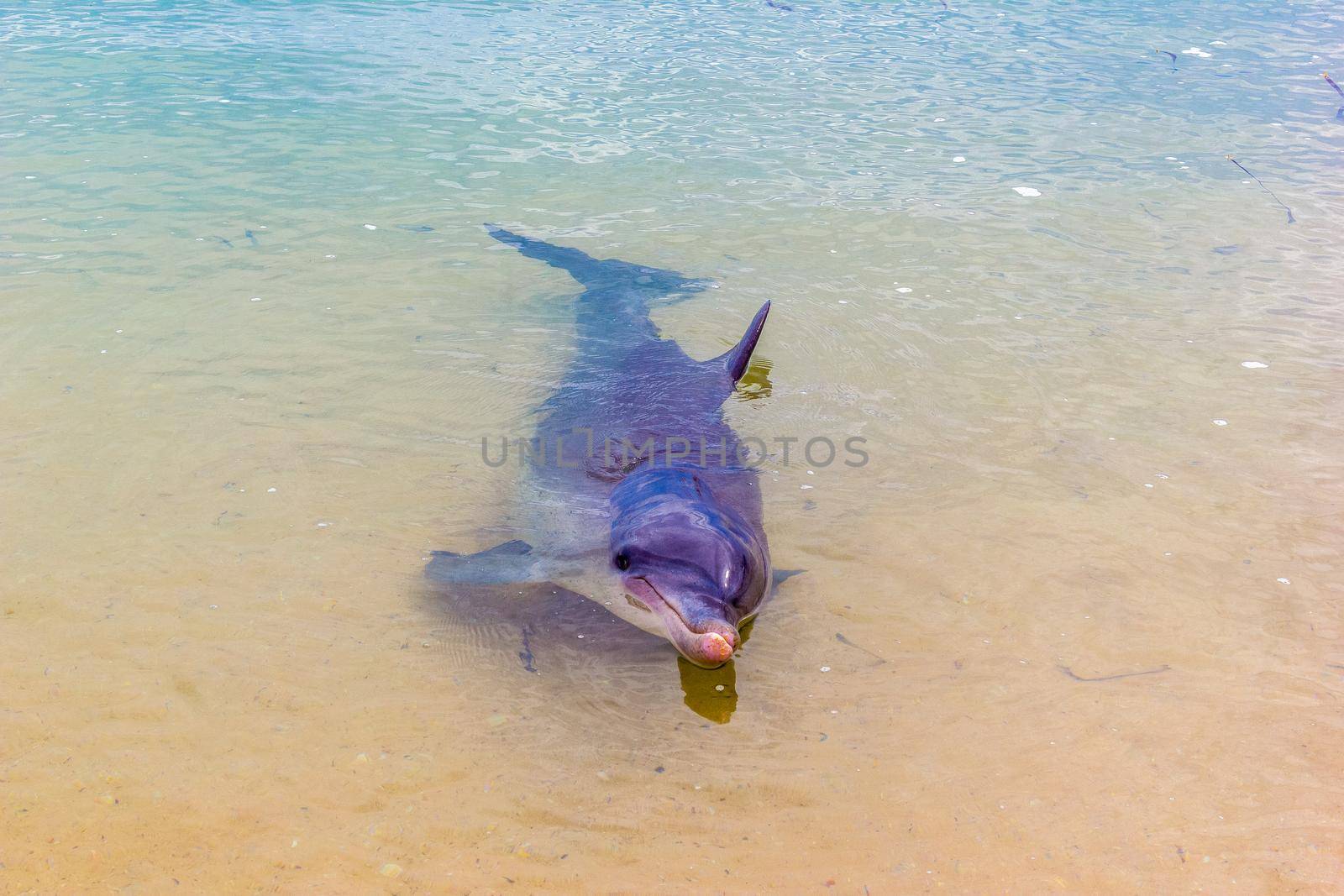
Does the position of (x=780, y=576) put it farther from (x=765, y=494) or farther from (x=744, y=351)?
(x=744, y=351)

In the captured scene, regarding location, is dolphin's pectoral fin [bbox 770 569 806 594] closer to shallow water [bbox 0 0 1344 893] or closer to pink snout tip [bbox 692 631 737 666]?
shallow water [bbox 0 0 1344 893]

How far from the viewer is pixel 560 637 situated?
4434 millimetres

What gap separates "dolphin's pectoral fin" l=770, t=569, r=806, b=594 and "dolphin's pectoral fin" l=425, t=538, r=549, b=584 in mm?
1118

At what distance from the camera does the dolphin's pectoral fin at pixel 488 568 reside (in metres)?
4.66

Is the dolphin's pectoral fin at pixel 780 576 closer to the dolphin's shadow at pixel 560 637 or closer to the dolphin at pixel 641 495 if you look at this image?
the dolphin at pixel 641 495

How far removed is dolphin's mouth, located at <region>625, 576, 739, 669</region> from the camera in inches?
152

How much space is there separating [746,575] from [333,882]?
6.84ft

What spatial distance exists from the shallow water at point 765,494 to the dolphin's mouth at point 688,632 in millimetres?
208

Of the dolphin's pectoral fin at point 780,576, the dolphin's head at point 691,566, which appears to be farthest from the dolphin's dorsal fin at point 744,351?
the dolphin's pectoral fin at point 780,576

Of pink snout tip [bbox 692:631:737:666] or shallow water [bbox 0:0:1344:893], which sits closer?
shallow water [bbox 0:0:1344:893]

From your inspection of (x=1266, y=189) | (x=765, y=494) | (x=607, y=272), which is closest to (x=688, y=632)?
(x=765, y=494)

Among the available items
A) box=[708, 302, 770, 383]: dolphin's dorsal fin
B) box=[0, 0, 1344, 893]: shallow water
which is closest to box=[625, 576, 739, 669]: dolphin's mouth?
box=[0, 0, 1344, 893]: shallow water

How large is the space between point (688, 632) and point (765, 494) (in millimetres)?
1689

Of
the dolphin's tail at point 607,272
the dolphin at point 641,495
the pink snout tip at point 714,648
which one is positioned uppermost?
the pink snout tip at point 714,648
